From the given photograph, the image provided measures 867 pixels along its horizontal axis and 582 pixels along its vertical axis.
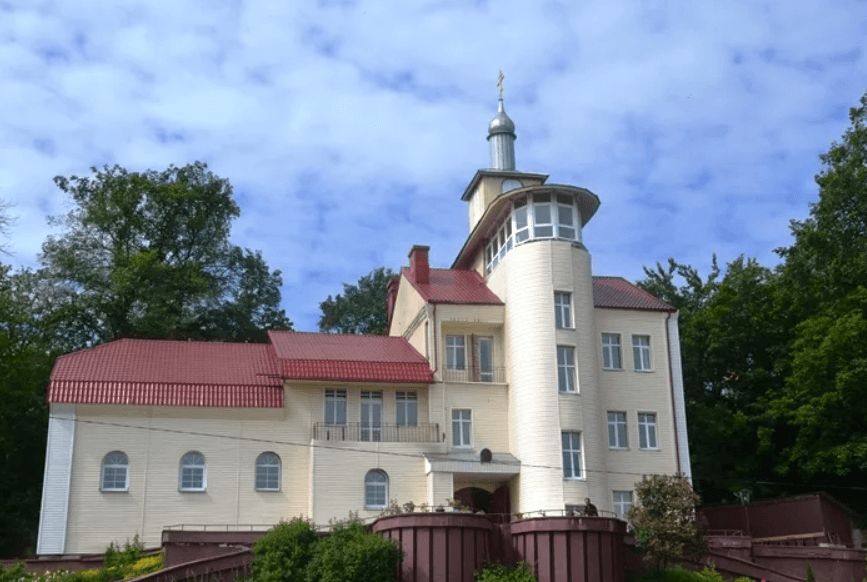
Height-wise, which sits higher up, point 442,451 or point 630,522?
point 442,451

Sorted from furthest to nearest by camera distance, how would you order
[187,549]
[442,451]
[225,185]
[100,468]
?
1. [225,185]
2. [442,451]
3. [100,468]
4. [187,549]

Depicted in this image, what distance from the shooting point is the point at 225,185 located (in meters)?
54.4

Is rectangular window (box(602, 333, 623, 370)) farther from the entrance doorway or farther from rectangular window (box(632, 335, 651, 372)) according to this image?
the entrance doorway

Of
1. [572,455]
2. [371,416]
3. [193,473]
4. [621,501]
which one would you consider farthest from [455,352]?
[193,473]

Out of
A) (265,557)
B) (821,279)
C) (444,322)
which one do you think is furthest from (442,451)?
(821,279)

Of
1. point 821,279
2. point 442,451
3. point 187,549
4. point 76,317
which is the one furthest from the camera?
point 76,317

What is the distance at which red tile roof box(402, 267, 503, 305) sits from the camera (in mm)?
40094

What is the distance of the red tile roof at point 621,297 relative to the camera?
41125mm

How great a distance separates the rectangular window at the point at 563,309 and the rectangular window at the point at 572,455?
12.7 ft

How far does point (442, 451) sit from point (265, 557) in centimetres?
1005

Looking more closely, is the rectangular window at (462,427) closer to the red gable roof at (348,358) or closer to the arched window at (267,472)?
the red gable roof at (348,358)

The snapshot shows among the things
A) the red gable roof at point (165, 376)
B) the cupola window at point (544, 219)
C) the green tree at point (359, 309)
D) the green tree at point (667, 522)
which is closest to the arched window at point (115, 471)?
the red gable roof at point (165, 376)

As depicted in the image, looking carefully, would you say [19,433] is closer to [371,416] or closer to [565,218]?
[371,416]

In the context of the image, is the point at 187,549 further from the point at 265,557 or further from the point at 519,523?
the point at 519,523
